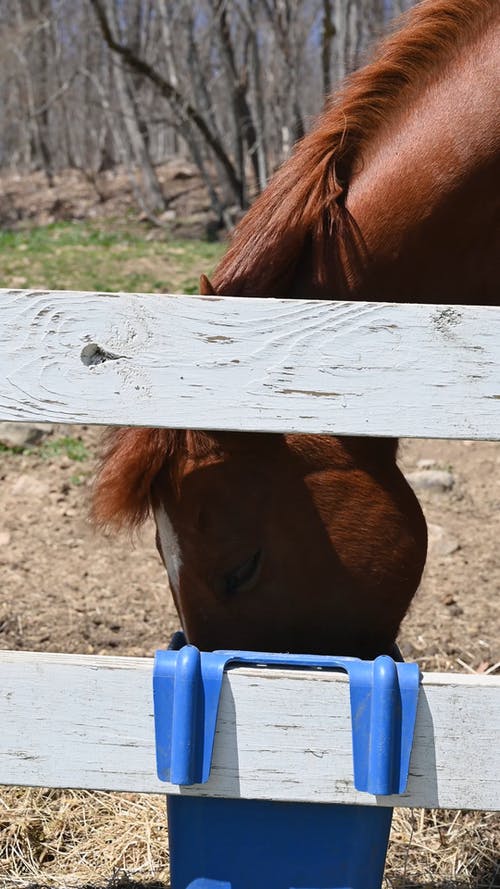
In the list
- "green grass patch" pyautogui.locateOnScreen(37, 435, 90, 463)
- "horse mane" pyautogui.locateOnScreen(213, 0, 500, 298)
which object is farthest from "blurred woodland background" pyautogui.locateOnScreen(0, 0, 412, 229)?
"horse mane" pyautogui.locateOnScreen(213, 0, 500, 298)

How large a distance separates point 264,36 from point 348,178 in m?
20.4

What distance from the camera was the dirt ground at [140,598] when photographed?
8.48 feet

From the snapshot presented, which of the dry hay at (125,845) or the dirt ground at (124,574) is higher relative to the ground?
the dry hay at (125,845)

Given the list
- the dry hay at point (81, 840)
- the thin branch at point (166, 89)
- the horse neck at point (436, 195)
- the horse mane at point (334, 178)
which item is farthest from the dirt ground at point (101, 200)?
the horse neck at point (436, 195)

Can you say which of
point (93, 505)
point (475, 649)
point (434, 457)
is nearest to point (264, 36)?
point (434, 457)

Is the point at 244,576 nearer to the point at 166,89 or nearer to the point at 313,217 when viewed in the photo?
the point at 313,217

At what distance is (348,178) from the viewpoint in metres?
2.02

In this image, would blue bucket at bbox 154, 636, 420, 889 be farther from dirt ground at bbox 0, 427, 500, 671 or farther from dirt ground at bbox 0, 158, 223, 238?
dirt ground at bbox 0, 158, 223, 238

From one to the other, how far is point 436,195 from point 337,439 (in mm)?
582

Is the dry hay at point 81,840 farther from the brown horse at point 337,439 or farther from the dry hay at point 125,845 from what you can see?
the brown horse at point 337,439

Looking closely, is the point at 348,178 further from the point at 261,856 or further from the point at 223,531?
the point at 261,856

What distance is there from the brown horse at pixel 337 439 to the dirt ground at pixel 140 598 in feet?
2.49

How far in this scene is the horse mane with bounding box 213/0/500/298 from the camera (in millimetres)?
1903

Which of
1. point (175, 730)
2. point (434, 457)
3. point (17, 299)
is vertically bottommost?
point (434, 457)
